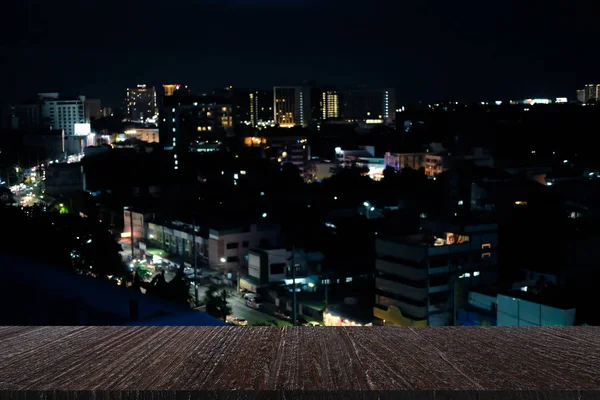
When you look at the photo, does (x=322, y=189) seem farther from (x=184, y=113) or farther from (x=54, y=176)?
(x=184, y=113)

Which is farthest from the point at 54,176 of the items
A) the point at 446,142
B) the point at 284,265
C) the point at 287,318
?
the point at 446,142

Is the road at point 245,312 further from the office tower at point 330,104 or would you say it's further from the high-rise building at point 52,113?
the office tower at point 330,104

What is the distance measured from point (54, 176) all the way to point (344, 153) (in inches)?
264

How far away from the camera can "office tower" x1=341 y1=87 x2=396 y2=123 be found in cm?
2994

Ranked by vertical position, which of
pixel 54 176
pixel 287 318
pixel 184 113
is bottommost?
pixel 287 318

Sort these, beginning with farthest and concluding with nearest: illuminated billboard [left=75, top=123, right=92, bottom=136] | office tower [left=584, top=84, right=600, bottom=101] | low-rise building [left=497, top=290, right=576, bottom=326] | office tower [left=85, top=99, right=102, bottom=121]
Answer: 1. office tower [left=85, top=99, right=102, bottom=121]
2. office tower [left=584, top=84, right=600, bottom=101]
3. illuminated billboard [left=75, top=123, right=92, bottom=136]
4. low-rise building [left=497, top=290, right=576, bottom=326]

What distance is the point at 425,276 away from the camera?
14.3 ft

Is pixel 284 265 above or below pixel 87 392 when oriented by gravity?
below

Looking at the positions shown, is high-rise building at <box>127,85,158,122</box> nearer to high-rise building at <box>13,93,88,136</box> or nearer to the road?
high-rise building at <box>13,93,88,136</box>

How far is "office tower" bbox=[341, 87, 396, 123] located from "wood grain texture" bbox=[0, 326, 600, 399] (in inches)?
1175

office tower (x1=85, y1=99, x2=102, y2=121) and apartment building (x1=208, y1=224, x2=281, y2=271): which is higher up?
office tower (x1=85, y1=99, x2=102, y2=121)

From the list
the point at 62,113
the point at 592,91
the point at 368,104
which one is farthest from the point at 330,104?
the point at 62,113

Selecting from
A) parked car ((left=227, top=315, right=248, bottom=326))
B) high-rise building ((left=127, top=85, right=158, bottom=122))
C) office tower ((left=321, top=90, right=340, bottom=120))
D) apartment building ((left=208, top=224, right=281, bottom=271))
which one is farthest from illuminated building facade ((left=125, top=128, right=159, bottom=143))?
parked car ((left=227, top=315, right=248, bottom=326))

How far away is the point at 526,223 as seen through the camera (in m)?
6.85
